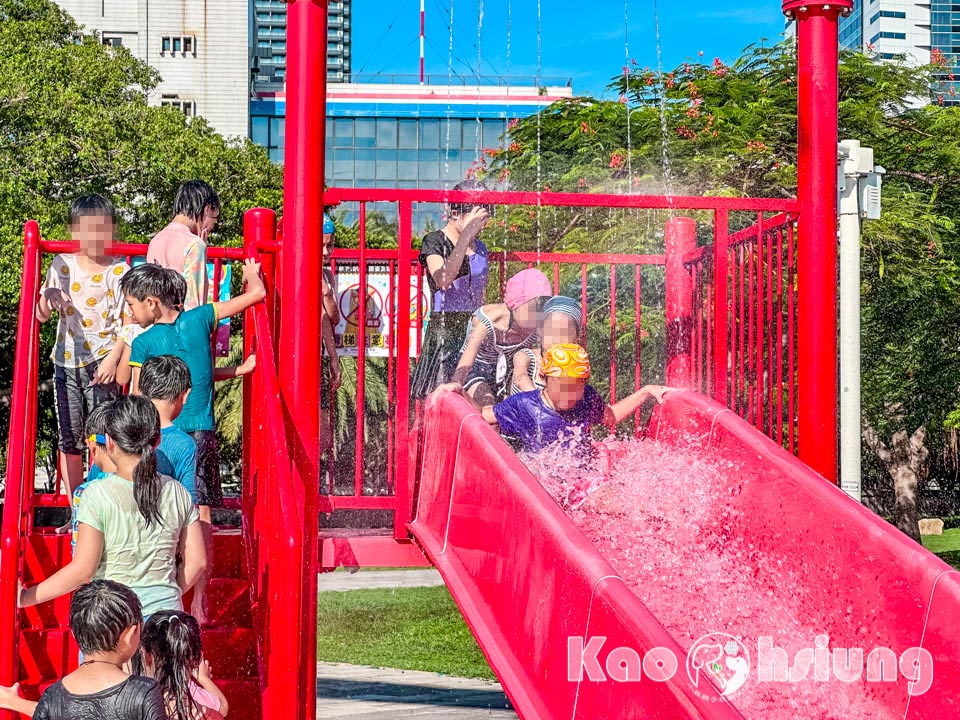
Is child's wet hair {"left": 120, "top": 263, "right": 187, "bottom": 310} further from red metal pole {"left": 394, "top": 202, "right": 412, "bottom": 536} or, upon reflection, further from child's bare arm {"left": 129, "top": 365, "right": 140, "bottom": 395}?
red metal pole {"left": 394, "top": 202, "right": 412, "bottom": 536}

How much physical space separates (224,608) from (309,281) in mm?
1424

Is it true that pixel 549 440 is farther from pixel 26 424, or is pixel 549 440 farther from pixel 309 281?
pixel 26 424

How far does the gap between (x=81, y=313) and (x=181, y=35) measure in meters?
54.5

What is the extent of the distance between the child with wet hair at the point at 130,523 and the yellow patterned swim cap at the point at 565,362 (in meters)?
1.70

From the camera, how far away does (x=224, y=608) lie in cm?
509

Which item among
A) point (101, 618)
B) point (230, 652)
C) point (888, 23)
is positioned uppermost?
point (888, 23)

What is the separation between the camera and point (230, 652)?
4859 mm

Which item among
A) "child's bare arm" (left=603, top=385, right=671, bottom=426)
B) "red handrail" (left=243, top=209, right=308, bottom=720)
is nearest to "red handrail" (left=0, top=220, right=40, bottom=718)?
"red handrail" (left=243, top=209, right=308, bottom=720)

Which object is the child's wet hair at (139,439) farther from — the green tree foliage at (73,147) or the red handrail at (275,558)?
the green tree foliage at (73,147)

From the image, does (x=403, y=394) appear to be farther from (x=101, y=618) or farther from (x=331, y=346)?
(x=101, y=618)

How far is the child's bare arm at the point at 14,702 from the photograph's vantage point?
3920mm

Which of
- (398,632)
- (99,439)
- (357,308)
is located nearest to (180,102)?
(398,632)

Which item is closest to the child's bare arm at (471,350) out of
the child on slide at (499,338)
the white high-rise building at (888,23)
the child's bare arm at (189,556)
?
the child on slide at (499,338)

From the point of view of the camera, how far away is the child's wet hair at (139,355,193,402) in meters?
4.64
